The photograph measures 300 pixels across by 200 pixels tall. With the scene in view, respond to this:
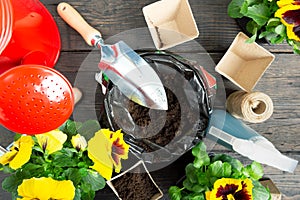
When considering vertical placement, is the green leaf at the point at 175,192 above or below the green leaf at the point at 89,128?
below

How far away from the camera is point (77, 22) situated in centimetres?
97

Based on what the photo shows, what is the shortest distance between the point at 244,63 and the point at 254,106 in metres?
0.11

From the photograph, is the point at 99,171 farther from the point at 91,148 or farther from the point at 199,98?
the point at 199,98

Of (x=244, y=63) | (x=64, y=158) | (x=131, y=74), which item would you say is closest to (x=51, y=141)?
(x=64, y=158)

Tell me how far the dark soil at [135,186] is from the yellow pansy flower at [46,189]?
0.16 meters

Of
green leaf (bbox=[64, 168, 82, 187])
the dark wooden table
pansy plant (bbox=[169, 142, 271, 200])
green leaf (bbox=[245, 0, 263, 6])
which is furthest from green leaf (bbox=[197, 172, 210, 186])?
green leaf (bbox=[245, 0, 263, 6])

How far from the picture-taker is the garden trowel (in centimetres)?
93

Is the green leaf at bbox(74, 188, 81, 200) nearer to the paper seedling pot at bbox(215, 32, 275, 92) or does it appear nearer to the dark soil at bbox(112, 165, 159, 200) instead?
the dark soil at bbox(112, 165, 159, 200)

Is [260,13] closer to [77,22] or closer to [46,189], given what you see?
[77,22]

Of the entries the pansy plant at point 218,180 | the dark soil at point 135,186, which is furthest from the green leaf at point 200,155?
the dark soil at point 135,186

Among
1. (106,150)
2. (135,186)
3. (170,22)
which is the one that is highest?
(170,22)

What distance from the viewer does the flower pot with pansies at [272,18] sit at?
90cm

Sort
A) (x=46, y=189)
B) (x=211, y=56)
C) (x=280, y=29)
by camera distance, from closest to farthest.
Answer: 1. (x=46, y=189)
2. (x=280, y=29)
3. (x=211, y=56)

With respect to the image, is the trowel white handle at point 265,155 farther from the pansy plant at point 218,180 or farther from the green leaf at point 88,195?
the green leaf at point 88,195
